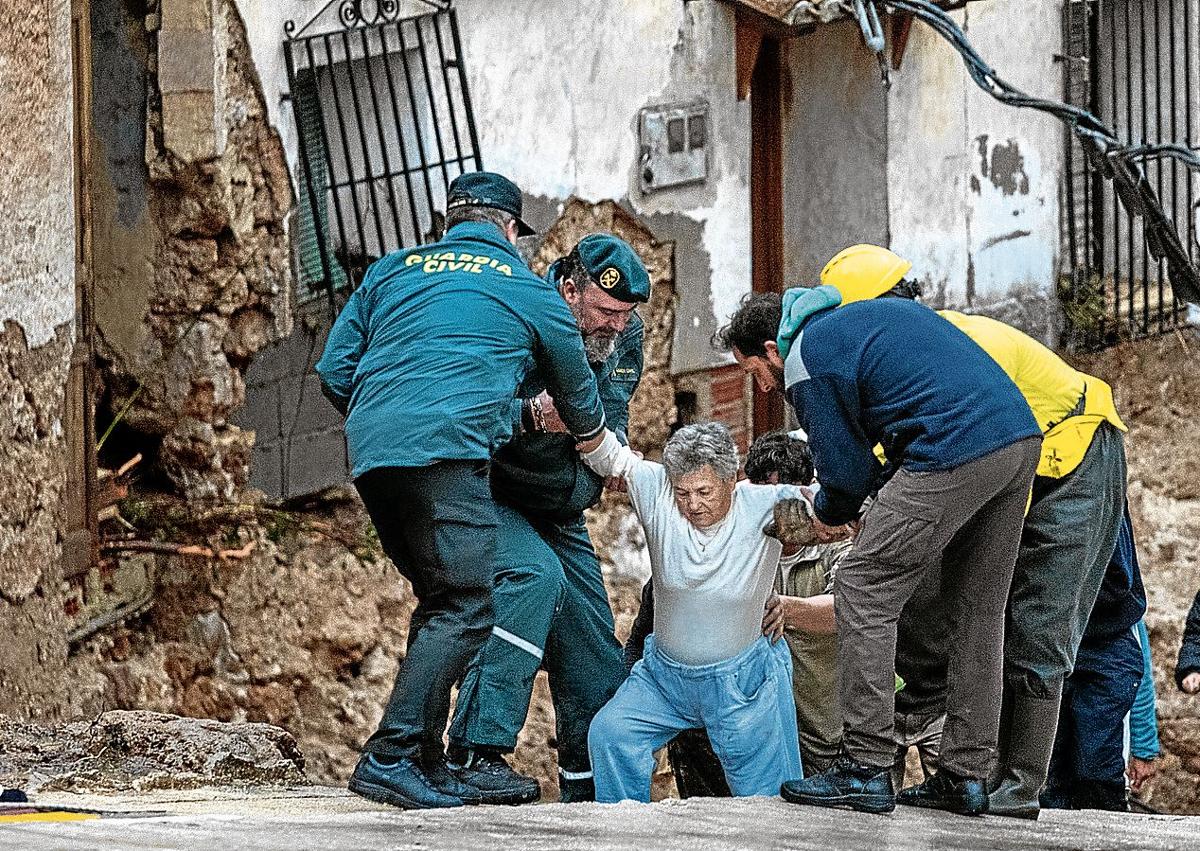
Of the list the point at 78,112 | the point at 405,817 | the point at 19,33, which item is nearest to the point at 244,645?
the point at 78,112

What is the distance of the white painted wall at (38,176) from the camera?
6.68m

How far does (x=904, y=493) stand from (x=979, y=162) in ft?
23.9

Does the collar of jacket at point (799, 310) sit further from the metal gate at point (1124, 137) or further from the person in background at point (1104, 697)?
the metal gate at point (1124, 137)

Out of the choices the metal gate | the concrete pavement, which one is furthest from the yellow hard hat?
the metal gate

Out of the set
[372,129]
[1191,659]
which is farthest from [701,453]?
[372,129]

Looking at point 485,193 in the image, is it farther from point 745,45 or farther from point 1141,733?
point 745,45

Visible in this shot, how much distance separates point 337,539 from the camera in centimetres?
893

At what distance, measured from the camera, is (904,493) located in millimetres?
4828

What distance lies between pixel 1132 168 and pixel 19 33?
3647 mm

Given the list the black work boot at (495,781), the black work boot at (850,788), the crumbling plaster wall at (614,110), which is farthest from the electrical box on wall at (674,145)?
the black work boot at (850,788)

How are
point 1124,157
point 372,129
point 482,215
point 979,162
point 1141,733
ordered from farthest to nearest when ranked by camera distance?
point 979,162 < point 372,129 < point 1141,733 < point 1124,157 < point 482,215

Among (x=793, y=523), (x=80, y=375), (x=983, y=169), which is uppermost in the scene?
(x=983, y=169)

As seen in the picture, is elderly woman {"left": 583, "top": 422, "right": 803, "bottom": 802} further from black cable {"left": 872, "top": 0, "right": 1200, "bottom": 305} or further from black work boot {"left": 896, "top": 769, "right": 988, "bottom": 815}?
black cable {"left": 872, "top": 0, "right": 1200, "bottom": 305}

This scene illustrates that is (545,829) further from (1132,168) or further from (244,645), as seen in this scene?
(244,645)
